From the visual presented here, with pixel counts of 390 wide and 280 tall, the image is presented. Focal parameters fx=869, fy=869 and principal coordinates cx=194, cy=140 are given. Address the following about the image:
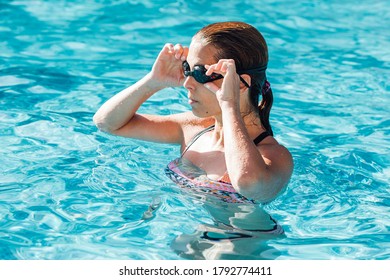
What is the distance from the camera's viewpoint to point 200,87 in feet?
15.7

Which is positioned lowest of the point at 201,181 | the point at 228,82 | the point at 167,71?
the point at 201,181

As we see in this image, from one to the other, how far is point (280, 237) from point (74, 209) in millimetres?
1277

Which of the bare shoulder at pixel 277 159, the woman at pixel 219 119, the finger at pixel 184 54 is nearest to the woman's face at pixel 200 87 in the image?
the woman at pixel 219 119

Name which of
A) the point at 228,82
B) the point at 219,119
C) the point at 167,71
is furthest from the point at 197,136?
the point at 228,82

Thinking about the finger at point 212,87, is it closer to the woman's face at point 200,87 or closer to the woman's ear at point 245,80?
the woman's face at point 200,87

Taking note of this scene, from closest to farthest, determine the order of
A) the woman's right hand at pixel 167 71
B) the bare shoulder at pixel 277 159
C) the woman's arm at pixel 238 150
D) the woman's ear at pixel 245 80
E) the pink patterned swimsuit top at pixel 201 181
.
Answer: the woman's arm at pixel 238 150 < the bare shoulder at pixel 277 159 < the woman's ear at pixel 245 80 < the pink patterned swimsuit top at pixel 201 181 < the woman's right hand at pixel 167 71

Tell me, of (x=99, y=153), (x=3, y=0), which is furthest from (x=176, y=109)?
(x=3, y=0)

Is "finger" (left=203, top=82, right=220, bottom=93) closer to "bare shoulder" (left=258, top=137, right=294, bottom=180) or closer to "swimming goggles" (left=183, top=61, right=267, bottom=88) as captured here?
"swimming goggles" (left=183, top=61, right=267, bottom=88)

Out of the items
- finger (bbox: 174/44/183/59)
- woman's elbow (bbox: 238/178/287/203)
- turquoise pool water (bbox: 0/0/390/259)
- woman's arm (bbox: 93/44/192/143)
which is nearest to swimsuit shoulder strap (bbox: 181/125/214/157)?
woman's arm (bbox: 93/44/192/143)

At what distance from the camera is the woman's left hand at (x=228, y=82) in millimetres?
4496

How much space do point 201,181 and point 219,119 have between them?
37 cm

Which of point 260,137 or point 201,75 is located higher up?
point 201,75

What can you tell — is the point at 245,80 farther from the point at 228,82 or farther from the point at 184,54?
the point at 184,54
